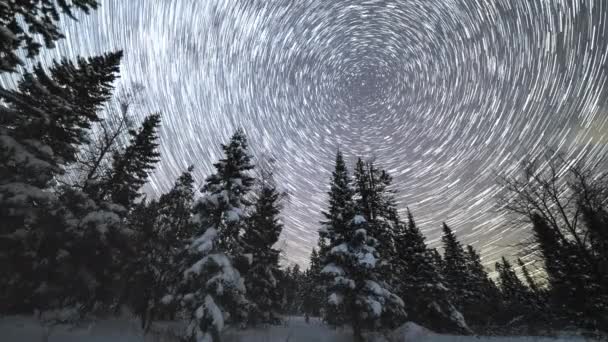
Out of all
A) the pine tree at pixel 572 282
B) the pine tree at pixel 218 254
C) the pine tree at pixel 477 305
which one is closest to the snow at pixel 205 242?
the pine tree at pixel 218 254

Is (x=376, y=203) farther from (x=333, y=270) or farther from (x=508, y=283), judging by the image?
(x=508, y=283)

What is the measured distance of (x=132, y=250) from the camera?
45.5 ft

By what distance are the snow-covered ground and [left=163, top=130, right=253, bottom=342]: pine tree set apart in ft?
5.42

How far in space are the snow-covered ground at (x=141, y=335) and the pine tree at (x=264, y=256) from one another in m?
1.17

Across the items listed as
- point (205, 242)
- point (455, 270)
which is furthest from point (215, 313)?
point (455, 270)

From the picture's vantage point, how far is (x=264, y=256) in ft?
68.4

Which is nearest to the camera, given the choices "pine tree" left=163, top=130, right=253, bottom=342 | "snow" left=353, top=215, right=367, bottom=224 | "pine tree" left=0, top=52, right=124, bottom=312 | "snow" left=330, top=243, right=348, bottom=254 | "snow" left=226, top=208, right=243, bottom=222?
"pine tree" left=0, top=52, right=124, bottom=312

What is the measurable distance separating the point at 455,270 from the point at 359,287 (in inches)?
868

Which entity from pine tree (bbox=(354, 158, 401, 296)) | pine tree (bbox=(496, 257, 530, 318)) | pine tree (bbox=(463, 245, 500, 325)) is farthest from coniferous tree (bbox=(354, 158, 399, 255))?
pine tree (bbox=(496, 257, 530, 318))

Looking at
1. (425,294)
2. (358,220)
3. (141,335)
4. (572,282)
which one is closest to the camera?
(141,335)

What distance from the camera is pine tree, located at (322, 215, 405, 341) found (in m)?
15.0

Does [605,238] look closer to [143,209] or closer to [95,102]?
[143,209]

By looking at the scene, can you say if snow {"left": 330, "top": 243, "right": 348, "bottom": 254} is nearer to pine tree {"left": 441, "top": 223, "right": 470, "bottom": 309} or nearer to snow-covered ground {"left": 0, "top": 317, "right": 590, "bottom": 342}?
snow-covered ground {"left": 0, "top": 317, "right": 590, "bottom": 342}

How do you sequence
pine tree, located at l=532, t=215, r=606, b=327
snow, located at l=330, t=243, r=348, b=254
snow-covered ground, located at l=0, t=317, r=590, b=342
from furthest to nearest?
snow, located at l=330, t=243, r=348, b=254, pine tree, located at l=532, t=215, r=606, b=327, snow-covered ground, located at l=0, t=317, r=590, b=342
